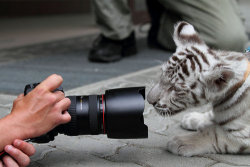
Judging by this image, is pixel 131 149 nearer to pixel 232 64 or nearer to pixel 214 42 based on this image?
pixel 232 64

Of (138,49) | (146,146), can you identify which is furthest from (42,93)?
(138,49)

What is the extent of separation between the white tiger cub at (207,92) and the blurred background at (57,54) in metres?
0.84

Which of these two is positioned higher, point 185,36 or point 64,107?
point 185,36

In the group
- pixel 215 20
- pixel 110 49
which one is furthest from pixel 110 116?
pixel 215 20

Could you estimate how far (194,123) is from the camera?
243 cm

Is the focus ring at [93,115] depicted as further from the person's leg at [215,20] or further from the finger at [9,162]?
the person's leg at [215,20]

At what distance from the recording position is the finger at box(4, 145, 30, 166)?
1.71 meters

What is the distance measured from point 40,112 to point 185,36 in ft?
2.74

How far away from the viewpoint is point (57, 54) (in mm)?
5121

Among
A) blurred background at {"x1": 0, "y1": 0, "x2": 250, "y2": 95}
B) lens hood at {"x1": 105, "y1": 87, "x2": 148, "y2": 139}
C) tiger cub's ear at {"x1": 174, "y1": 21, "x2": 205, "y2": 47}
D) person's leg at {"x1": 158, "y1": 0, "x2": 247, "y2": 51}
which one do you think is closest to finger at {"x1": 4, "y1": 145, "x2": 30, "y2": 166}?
lens hood at {"x1": 105, "y1": 87, "x2": 148, "y2": 139}

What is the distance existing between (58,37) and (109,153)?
16.3 feet

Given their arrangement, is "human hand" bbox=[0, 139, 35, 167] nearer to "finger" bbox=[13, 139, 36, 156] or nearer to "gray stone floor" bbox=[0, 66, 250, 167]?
"finger" bbox=[13, 139, 36, 156]

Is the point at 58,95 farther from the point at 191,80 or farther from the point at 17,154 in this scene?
the point at 191,80

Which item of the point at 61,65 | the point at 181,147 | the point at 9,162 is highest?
the point at 9,162
